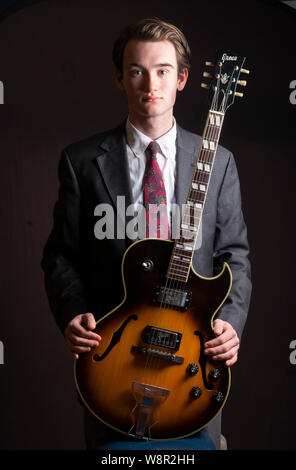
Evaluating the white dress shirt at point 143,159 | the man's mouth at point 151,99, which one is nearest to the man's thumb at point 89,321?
the white dress shirt at point 143,159

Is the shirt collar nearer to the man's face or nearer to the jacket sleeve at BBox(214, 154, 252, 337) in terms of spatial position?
the man's face

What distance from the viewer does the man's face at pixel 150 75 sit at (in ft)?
5.50

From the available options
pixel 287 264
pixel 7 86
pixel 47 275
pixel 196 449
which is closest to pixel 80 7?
pixel 7 86

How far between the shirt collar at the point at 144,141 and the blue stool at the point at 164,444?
2.61 ft

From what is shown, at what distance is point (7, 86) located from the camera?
225 centimetres

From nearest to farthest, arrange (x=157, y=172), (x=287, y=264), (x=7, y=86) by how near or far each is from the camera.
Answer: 1. (x=157, y=172)
2. (x=7, y=86)
3. (x=287, y=264)

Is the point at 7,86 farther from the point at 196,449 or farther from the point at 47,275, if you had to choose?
the point at 196,449

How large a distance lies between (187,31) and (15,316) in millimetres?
1290

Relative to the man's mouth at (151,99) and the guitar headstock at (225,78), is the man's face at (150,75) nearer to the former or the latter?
the man's mouth at (151,99)

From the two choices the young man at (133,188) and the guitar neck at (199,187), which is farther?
the young man at (133,188)

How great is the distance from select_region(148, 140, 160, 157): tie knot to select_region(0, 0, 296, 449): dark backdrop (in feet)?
2.17

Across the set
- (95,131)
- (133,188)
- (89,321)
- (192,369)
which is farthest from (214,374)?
(95,131)

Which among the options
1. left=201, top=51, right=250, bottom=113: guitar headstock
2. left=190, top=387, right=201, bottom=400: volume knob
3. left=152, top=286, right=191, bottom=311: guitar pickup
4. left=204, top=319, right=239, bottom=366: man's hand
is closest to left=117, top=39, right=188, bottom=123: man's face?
left=201, top=51, right=250, bottom=113: guitar headstock

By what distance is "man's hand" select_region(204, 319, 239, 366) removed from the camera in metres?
1.53
